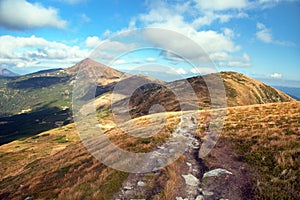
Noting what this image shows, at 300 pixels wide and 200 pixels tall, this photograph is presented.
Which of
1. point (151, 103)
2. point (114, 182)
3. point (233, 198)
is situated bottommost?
point (151, 103)

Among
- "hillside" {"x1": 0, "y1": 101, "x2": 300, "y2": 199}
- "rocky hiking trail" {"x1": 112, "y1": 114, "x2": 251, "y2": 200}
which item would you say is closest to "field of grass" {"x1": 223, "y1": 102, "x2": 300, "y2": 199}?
"hillside" {"x1": 0, "y1": 101, "x2": 300, "y2": 199}

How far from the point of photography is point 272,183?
14.2m

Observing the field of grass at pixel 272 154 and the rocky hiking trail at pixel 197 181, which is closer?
the field of grass at pixel 272 154

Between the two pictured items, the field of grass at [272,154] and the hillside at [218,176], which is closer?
the field of grass at [272,154]

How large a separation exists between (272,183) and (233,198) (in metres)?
3.03

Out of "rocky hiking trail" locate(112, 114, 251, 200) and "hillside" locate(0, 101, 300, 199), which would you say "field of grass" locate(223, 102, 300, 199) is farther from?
"rocky hiking trail" locate(112, 114, 251, 200)

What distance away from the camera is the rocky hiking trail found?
14.3 meters

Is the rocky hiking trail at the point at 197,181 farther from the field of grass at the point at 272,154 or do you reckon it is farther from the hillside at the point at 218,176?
the field of grass at the point at 272,154

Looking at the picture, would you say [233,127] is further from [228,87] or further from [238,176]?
[228,87]

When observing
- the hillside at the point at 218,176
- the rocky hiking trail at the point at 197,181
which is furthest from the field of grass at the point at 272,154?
the rocky hiking trail at the point at 197,181

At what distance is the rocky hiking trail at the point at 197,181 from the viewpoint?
14.3 m

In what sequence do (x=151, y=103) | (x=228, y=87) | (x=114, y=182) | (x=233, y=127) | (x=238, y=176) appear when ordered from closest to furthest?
(x=238, y=176)
(x=114, y=182)
(x=233, y=127)
(x=228, y=87)
(x=151, y=103)

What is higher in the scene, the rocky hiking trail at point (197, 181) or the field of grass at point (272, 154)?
the field of grass at point (272, 154)

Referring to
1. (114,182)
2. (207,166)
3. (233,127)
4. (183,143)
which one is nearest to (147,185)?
(114,182)
